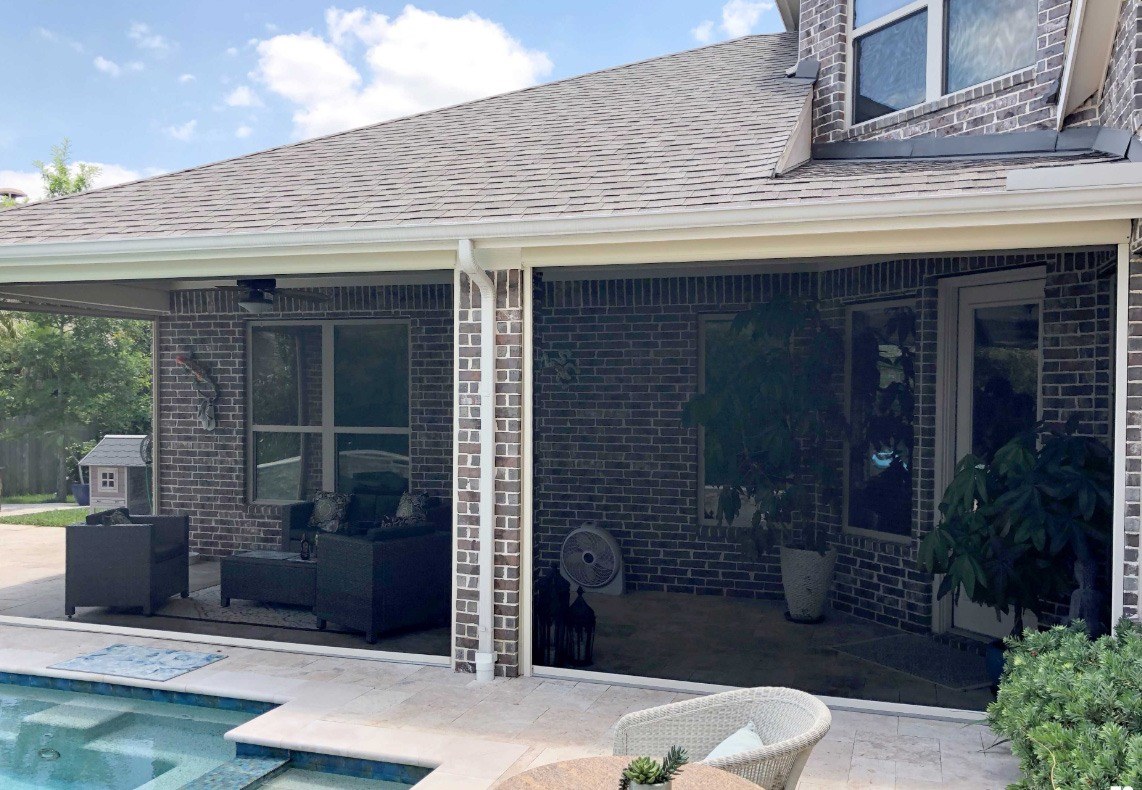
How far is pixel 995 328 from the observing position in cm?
705

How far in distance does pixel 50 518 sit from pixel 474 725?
10.6m

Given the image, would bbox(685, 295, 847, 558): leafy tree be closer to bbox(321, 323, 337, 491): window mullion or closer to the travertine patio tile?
the travertine patio tile

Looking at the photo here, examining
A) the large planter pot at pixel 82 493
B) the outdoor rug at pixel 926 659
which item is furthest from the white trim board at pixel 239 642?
the large planter pot at pixel 82 493

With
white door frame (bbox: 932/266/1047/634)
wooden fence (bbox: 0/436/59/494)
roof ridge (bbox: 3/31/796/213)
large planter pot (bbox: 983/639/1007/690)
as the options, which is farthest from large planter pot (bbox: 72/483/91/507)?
large planter pot (bbox: 983/639/1007/690)

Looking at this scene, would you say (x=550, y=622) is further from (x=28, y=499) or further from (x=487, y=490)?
(x=28, y=499)

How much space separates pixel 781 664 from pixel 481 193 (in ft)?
11.9

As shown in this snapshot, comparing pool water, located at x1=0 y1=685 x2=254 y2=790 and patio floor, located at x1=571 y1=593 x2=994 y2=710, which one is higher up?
patio floor, located at x1=571 y1=593 x2=994 y2=710

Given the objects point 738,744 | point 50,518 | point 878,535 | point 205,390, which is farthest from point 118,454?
point 738,744

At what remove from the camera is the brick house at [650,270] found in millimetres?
5191

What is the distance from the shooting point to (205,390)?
408 inches

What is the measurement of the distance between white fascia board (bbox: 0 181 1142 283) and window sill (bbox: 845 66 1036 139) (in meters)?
2.14

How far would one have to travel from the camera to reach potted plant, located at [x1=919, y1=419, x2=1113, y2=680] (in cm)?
526

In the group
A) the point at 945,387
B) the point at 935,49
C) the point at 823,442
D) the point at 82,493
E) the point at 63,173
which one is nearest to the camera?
the point at 935,49

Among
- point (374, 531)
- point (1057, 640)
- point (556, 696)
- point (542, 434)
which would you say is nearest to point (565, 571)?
point (542, 434)
